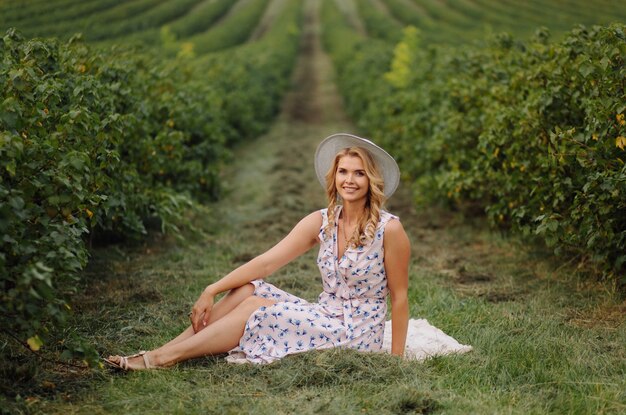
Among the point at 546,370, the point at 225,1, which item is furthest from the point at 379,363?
the point at 225,1

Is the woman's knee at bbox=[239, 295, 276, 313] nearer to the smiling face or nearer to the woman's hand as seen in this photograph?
the woman's hand

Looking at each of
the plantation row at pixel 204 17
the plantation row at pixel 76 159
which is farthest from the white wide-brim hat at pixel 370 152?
the plantation row at pixel 204 17

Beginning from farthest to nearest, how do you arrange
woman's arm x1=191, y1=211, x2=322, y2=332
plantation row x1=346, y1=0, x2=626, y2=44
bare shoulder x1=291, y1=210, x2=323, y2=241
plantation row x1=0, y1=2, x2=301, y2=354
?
plantation row x1=346, y1=0, x2=626, y2=44 → bare shoulder x1=291, y1=210, x2=323, y2=241 → woman's arm x1=191, y1=211, x2=322, y2=332 → plantation row x1=0, y1=2, x2=301, y2=354

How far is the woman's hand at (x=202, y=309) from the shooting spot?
13.4 feet

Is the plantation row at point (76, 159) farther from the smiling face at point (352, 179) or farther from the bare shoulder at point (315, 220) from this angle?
the smiling face at point (352, 179)

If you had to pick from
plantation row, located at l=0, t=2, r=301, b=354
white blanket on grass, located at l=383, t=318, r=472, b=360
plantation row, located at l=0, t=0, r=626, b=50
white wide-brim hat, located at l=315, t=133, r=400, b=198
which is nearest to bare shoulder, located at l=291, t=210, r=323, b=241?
white wide-brim hat, located at l=315, t=133, r=400, b=198

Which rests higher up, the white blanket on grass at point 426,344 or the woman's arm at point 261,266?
the woman's arm at point 261,266

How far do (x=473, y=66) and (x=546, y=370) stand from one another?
5639 mm

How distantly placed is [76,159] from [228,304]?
3.79ft

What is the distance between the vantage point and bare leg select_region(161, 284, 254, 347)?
421cm

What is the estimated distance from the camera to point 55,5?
8469 millimetres

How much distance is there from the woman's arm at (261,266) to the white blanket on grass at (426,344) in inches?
31.1

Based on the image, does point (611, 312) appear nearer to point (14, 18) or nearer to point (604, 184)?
point (604, 184)

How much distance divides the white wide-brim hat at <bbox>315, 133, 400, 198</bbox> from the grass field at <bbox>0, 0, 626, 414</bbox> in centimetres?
101
